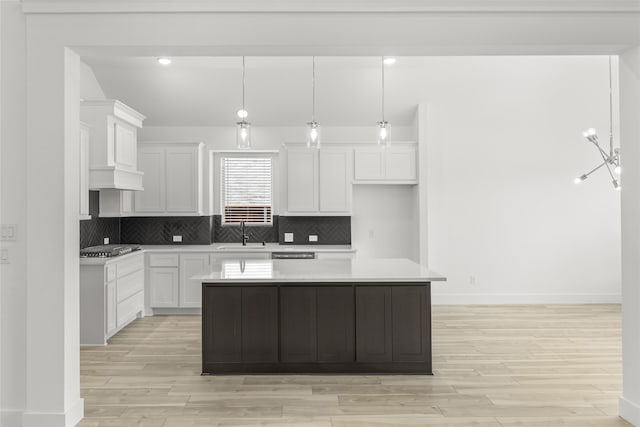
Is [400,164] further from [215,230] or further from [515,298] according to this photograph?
[215,230]

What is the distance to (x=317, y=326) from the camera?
3998mm

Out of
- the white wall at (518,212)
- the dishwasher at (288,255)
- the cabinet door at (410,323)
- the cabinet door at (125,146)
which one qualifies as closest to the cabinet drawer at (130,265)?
the cabinet door at (125,146)

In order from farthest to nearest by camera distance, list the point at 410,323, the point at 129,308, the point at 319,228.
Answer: the point at 319,228 → the point at 129,308 → the point at 410,323

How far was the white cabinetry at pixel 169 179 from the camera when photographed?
6.64m

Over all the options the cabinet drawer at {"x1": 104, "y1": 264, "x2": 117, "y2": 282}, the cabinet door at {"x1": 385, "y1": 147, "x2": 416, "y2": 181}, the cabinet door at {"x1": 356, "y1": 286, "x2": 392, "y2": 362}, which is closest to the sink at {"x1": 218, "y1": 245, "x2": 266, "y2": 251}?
the cabinet drawer at {"x1": 104, "y1": 264, "x2": 117, "y2": 282}

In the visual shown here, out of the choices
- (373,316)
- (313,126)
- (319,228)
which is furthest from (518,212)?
(313,126)

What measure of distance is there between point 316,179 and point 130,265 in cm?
273

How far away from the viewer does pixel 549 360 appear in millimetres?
4348

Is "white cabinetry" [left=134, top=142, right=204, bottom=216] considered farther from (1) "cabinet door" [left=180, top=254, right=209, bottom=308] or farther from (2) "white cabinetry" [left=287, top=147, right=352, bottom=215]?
(2) "white cabinetry" [left=287, top=147, right=352, bottom=215]

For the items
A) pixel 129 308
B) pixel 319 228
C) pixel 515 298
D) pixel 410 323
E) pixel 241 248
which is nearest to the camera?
pixel 410 323

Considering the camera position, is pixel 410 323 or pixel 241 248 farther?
pixel 241 248

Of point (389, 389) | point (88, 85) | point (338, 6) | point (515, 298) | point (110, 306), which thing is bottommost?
point (389, 389)

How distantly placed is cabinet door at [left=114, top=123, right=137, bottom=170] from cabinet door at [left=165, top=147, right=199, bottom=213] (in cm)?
57

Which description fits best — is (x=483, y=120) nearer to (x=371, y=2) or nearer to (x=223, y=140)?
(x=223, y=140)
